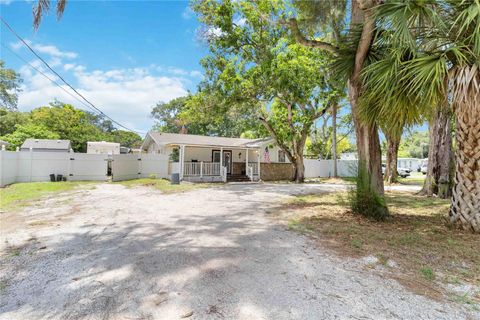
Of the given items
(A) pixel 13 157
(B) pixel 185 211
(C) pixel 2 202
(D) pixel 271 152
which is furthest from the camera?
(D) pixel 271 152

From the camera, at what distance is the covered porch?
17391 mm

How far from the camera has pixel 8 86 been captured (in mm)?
28109

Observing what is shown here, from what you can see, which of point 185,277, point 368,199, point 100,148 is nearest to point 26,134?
point 100,148

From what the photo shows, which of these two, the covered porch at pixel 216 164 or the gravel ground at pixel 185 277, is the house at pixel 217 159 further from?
the gravel ground at pixel 185 277

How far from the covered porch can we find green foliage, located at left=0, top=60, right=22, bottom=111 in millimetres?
21869

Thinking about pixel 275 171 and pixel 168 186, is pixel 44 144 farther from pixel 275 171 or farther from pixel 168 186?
pixel 275 171

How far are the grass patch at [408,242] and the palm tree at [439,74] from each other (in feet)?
2.94

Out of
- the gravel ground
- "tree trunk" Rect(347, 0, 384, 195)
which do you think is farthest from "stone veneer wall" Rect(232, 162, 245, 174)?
the gravel ground

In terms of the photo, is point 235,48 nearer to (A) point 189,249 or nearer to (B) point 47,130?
(A) point 189,249

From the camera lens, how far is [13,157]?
43.8 ft

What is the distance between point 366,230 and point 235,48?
11.8m

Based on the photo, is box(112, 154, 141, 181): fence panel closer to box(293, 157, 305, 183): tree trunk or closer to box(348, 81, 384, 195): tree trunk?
box(293, 157, 305, 183): tree trunk

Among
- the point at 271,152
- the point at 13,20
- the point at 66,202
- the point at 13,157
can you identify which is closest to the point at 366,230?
the point at 66,202

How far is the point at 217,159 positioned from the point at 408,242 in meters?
16.9
